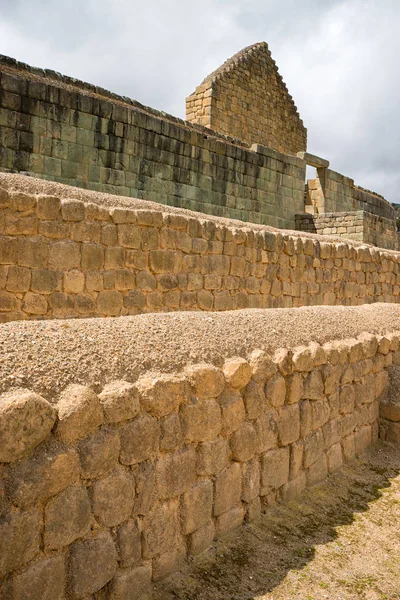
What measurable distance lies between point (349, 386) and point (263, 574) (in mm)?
2031

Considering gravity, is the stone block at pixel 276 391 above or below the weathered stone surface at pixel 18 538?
above

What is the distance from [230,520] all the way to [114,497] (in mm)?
1039

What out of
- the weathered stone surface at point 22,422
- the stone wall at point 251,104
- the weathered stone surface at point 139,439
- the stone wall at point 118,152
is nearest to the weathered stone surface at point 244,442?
the weathered stone surface at point 139,439

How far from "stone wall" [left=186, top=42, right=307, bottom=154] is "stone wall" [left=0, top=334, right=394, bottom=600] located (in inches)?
646

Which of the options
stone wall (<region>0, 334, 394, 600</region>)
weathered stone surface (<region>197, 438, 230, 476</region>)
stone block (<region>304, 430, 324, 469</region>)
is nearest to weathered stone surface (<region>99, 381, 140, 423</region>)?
stone wall (<region>0, 334, 394, 600</region>)

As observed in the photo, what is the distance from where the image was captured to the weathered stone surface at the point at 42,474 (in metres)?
2.10

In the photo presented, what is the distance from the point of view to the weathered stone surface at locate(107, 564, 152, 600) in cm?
248

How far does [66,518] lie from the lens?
2.26 meters

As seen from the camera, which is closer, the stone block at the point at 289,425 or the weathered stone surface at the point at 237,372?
the weathered stone surface at the point at 237,372

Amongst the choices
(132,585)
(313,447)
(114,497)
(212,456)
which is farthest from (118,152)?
(132,585)

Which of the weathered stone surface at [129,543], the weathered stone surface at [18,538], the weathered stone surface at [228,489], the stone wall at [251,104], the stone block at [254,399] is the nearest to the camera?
the weathered stone surface at [18,538]

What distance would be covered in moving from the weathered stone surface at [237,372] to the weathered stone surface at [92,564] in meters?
1.15

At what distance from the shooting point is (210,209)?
11.5 metres

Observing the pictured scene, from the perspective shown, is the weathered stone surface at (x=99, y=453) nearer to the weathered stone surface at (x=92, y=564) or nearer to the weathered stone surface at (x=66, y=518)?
the weathered stone surface at (x=66, y=518)
